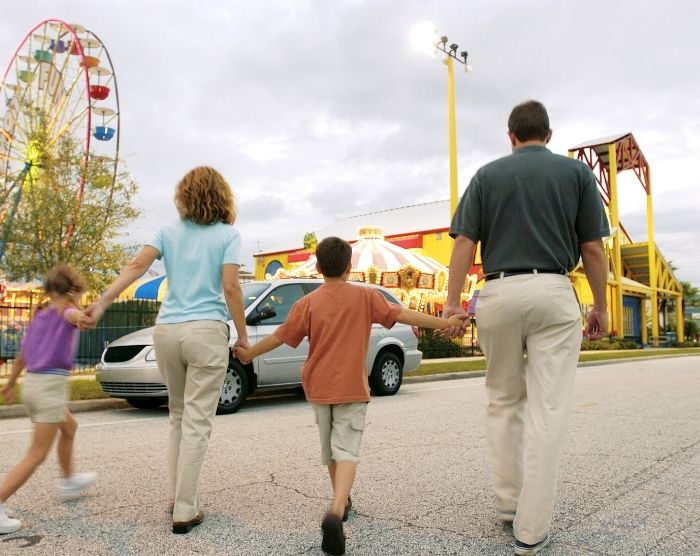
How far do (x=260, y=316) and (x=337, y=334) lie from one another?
18.3ft

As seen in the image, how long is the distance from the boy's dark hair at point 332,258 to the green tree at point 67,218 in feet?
70.3

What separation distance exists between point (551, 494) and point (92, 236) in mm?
23010

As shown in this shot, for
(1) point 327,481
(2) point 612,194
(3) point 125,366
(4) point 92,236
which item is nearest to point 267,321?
(3) point 125,366

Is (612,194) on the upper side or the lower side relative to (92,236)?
upper

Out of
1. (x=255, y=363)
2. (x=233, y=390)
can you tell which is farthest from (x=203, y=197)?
(x=255, y=363)

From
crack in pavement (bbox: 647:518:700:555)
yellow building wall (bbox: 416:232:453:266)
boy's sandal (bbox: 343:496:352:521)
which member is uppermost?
yellow building wall (bbox: 416:232:453:266)

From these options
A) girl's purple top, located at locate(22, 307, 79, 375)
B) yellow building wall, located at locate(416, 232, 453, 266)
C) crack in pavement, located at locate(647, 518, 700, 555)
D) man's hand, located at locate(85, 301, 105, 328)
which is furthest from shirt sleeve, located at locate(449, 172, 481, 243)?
yellow building wall, located at locate(416, 232, 453, 266)

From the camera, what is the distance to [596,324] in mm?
3605

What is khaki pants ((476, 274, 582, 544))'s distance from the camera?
10.2 feet

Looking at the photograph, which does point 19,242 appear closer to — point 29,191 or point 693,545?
point 29,191

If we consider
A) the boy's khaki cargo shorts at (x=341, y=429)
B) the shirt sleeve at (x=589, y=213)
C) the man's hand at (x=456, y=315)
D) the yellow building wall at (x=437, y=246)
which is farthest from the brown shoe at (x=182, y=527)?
the yellow building wall at (x=437, y=246)

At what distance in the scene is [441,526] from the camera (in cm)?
362

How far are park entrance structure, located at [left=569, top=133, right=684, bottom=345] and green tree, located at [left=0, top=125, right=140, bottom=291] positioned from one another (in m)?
24.4

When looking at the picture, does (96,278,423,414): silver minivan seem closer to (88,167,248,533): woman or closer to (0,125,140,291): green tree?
(88,167,248,533): woman
